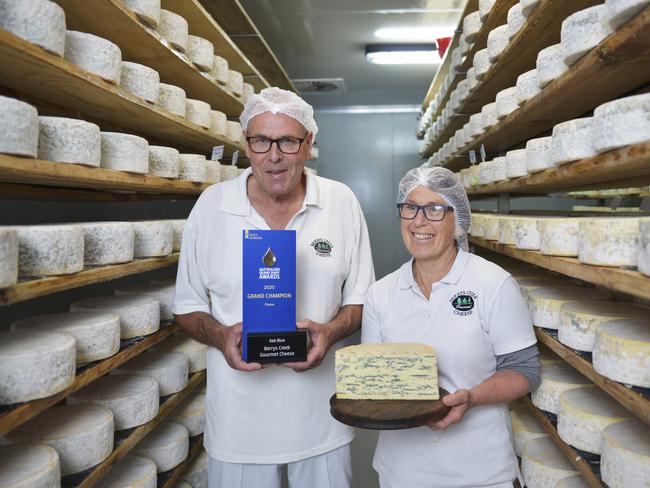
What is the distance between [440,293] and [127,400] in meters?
1.30

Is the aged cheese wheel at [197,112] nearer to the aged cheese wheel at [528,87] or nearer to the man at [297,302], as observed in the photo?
the man at [297,302]

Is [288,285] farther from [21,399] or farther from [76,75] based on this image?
[76,75]

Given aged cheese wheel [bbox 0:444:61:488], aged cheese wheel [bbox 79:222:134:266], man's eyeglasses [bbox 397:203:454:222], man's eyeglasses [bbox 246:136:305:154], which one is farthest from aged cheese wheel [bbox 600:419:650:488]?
aged cheese wheel [bbox 79:222:134:266]

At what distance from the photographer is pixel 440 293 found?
1.75 meters

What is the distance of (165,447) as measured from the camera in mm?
2424

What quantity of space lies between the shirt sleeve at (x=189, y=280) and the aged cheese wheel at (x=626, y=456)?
1.42 metres

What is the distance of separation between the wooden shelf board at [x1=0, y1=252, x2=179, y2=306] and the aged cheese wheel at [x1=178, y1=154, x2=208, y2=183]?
2.18ft

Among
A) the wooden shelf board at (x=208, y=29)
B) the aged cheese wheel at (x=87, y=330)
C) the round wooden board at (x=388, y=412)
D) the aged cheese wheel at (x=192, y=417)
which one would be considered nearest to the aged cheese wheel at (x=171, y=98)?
the wooden shelf board at (x=208, y=29)

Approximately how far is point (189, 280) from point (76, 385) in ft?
1.80

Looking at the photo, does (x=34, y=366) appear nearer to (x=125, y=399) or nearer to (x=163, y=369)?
(x=125, y=399)

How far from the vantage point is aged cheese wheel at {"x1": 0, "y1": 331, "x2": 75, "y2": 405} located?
1.40 m

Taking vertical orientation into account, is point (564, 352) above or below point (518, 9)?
below

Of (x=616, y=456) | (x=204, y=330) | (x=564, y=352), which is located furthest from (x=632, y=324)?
(x=204, y=330)

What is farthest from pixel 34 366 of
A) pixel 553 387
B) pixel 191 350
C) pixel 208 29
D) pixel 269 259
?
pixel 208 29
